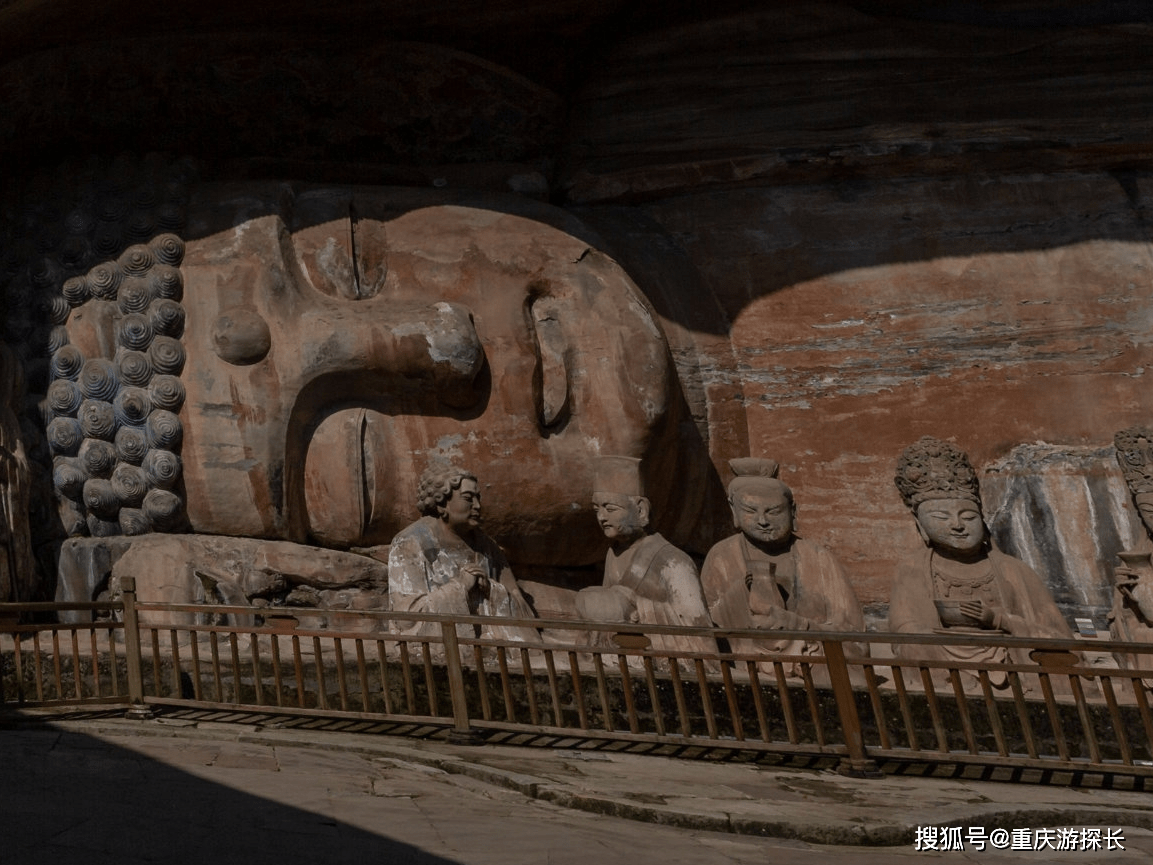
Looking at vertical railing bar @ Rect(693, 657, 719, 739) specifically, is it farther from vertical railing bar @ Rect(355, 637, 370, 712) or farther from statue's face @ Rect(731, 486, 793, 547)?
statue's face @ Rect(731, 486, 793, 547)

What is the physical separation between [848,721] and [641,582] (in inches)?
81.9

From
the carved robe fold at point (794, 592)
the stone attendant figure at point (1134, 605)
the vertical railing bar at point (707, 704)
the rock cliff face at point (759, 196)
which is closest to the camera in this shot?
the vertical railing bar at point (707, 704)

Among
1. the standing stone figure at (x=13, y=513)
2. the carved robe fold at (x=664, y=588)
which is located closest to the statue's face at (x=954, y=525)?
the carved robe fold at (x=664, y=588)

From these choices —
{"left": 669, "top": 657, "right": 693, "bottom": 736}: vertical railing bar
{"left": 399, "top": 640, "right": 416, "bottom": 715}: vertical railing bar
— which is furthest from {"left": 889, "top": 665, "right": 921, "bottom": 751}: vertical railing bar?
{"left": 399, "top": 640, "right": 416, "bottom": 715}: vertical railing bar

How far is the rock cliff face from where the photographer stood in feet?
26.6

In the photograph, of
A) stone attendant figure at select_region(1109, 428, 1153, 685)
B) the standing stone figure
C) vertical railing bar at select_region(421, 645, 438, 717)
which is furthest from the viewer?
the standing stone figure

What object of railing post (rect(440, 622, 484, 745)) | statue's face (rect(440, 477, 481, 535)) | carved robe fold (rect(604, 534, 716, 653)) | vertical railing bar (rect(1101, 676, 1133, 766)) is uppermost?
statue's face (rect(440, 477, 481, 535))

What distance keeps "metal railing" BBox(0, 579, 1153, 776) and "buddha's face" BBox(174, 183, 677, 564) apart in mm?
878

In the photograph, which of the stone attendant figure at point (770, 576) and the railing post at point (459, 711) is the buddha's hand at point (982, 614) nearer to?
the stone attendant figure at point (770, 576)

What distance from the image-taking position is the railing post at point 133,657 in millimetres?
5844

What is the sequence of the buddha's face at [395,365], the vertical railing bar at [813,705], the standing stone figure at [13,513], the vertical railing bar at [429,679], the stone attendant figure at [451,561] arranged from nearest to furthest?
the vertical railing bar at [813,705] < the vertical railing bar at [429,679] < the stone attendant figure at [451,561] < the standing stone figure at [13,513] < the buddha's face at [395,365]

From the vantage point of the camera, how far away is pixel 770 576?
24.0 feet

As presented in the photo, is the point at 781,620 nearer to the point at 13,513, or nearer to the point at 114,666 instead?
the point at 114,666

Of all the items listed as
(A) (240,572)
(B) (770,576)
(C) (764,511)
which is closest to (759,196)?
(C) (764,511)
